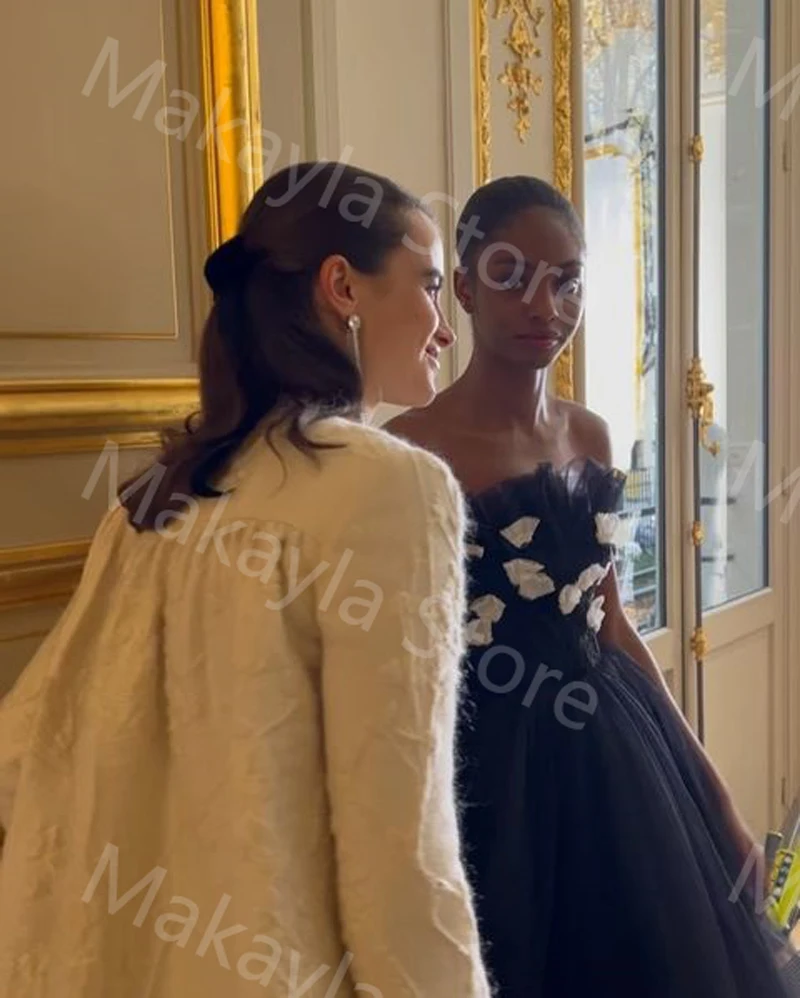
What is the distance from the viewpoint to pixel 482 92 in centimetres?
172

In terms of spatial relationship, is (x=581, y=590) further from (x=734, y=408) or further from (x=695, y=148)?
(x=734, y=408)

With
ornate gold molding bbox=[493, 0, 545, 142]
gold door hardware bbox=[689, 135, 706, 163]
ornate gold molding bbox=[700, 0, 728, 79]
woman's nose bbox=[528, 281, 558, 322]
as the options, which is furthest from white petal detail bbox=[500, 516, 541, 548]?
ornate gold molding bbox=[700, 0, 728, 79]

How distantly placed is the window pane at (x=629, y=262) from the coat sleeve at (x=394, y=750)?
4.59ft

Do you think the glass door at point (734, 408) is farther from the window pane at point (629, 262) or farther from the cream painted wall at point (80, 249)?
the cream painted wall at point (80, 249)

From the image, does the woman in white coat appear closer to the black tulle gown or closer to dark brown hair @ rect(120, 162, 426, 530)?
dark brown hair @ rect(120, 162, 426, 530)

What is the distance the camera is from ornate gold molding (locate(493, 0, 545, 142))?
1.79 m

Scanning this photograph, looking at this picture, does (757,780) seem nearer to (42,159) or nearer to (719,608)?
(719,608)

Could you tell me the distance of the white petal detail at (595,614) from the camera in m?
1.25

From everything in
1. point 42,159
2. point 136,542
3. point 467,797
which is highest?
point 42,159

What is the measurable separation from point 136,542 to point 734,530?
2042 mm

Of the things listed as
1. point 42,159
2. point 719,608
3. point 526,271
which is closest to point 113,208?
point 42,159

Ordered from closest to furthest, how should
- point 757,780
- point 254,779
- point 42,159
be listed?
1. point 254,779
2. point 42,159
3. point 757,780

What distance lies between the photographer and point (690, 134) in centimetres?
227

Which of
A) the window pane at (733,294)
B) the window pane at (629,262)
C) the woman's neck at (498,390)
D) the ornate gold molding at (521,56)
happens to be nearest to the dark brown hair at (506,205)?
the woman's neck at (498,390)
